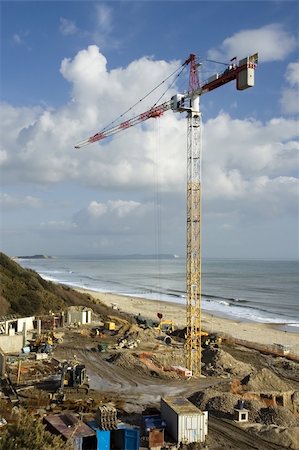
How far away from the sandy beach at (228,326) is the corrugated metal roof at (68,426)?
95.7 ft

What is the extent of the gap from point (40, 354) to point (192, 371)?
9985 millimetres

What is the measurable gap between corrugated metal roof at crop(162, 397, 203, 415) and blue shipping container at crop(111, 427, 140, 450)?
7.34 feet

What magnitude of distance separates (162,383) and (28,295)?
25437 millimetres

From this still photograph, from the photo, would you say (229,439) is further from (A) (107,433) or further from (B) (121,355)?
(B) (121,355)

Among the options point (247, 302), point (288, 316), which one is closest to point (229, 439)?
point (288, 316)

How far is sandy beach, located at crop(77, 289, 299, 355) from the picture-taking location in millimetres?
49031

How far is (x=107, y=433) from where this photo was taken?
17.2m

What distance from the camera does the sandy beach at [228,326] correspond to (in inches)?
1930

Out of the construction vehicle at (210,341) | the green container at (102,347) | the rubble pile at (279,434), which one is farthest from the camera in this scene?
the construction vehicle at (210,341)

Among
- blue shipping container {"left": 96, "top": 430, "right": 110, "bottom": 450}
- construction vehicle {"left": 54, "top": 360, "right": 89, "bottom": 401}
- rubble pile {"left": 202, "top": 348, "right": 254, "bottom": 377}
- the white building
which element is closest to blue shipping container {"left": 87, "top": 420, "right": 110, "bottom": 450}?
blue shipping container {"left": 96, "top": 430, "right": 110, "bottom": 450}

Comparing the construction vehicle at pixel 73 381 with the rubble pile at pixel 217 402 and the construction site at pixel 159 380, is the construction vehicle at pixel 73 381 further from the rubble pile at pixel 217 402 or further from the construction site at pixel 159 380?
the rubble pile at pixel 217 402

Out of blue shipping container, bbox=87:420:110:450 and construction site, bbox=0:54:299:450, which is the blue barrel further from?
blue shipping container, bbox=87:420:110:450

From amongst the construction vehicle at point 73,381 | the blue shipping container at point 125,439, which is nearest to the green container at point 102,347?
the construction vehicle at point 73,381

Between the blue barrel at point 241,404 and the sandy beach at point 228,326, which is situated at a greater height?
the blue barrel at point 241,404
